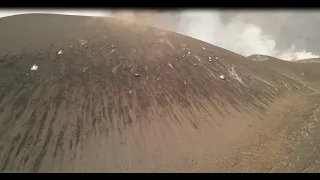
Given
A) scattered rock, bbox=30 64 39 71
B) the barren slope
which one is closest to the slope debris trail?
scattered rock, bbox=30 64 39 71

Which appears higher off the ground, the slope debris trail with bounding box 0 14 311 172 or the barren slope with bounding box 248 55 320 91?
the slope debris trail with bounding box 0 14 311 172

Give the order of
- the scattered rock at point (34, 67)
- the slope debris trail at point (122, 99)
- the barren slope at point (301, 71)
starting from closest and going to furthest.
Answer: the slope debris trail at point (122, 99)
the scattered rock at point (34, 67)
the barren slope at point (301, 71)

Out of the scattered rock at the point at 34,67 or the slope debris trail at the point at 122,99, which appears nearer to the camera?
the slope debris trail at the point at 122,99

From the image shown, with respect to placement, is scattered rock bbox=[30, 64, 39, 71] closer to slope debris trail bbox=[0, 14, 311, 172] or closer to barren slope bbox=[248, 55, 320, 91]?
slope debris trail bbox=[0, 14, 311, 172]

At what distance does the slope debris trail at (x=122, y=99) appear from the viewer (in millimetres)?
29906

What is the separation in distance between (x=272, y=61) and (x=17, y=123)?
187 feet

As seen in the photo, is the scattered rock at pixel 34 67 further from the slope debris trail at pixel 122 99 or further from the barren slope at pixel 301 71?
the barren slope at pixel 301 71

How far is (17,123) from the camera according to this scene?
32.6 metres

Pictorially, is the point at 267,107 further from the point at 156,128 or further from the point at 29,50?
the point at 29,50

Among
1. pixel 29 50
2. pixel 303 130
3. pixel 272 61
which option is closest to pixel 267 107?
pixel 303 130

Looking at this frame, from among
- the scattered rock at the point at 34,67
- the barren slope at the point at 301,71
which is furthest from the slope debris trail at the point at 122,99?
the barren slope at the point at 301,71

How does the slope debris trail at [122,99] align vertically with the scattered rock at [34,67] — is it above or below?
below

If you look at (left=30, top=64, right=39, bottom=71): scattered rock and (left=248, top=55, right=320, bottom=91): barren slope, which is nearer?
(left=30, top=64, right=39, bottom=71): scattered rock

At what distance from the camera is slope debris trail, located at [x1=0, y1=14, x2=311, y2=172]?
98.1 ft
